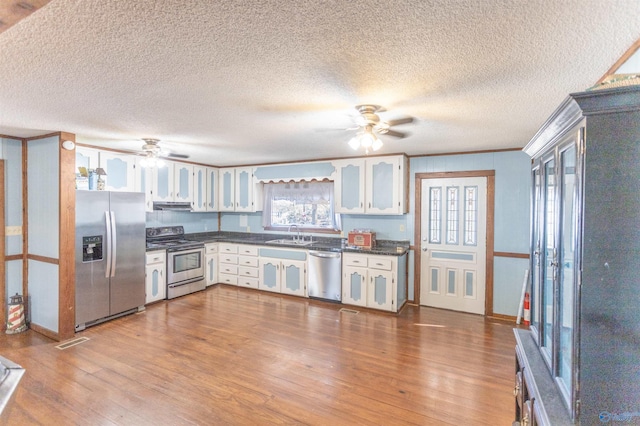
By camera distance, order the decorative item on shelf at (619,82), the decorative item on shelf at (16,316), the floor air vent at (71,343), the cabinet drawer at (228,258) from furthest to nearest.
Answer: the cabinet drawer at (228,258) → the decorative item on shelf at (16,316) → the floor air vent at (71,343) → the decorative item on shelf at (619,82)

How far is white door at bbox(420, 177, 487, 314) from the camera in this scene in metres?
4.43

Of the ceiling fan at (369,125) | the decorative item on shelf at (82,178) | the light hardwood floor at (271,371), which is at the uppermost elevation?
the ceiling fan at (369,125)

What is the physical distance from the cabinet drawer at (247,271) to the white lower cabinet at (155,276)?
1.28 metres

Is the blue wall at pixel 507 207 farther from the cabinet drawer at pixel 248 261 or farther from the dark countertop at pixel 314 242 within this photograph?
the cabinet drawer at pixel 248 261

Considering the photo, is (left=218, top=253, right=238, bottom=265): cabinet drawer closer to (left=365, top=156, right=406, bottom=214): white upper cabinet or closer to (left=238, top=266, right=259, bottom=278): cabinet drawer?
(left=238, top=266, right=259, bottom=278): cabinet drawer

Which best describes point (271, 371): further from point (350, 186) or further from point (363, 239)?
point (350, 186)

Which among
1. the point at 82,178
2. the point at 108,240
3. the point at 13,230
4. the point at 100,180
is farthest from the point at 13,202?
the point at 108,240

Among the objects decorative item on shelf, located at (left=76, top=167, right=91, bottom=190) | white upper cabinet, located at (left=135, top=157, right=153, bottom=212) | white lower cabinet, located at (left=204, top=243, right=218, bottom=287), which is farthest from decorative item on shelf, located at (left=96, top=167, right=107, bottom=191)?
white lower cabinet, located at (left=204, top=243, right=218, bottom=287)

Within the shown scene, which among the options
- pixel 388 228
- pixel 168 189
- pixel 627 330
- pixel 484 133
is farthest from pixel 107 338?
pixel 484 133

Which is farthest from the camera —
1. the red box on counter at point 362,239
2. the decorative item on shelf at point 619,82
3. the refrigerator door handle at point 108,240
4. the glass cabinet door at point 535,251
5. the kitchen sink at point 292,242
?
the kitchen sink at point 292,242

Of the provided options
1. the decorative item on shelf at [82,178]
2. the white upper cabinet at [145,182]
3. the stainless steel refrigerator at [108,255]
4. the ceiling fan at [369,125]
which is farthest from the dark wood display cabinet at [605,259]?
the white upper cabinet at [145,182]

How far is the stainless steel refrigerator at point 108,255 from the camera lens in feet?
12.2

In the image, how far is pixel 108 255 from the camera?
13.0 ft

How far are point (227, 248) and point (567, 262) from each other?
17.8 feet
